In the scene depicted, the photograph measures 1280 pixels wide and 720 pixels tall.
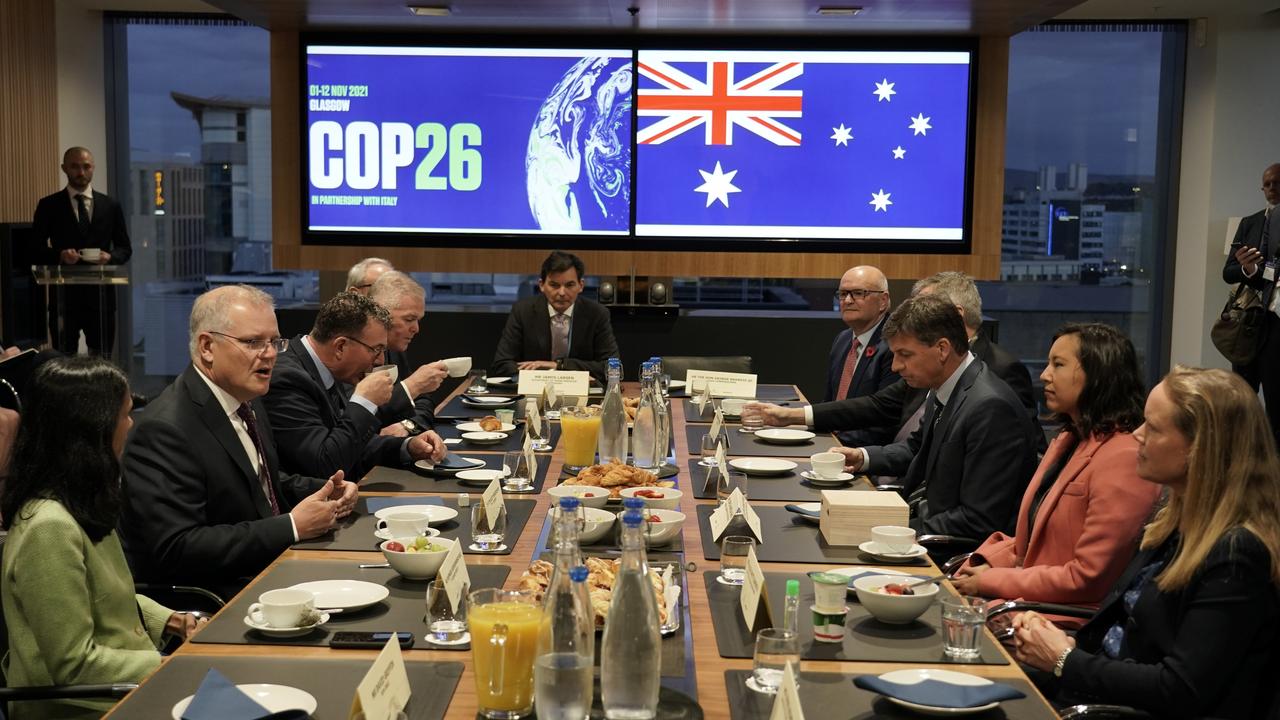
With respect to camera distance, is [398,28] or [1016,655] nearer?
[1016,655]

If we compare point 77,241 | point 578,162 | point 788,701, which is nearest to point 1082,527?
point 788,701

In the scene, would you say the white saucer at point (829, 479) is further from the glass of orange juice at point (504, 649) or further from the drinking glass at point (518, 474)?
the glass of orange juice at point (504, 649)

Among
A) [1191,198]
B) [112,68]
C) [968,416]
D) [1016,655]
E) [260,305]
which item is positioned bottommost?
[1016,655]

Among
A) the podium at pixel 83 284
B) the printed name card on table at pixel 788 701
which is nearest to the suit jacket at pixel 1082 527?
the printed name card on table at pixel 788 701

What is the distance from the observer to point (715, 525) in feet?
9.73

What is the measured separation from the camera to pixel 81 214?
28.4 ft

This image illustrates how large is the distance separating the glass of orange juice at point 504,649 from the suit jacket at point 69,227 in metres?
7.66

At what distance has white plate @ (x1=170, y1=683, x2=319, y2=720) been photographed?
1862 millimetres

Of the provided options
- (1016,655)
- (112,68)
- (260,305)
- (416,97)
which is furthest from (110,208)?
(1016,655)

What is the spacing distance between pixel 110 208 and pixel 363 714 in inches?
315

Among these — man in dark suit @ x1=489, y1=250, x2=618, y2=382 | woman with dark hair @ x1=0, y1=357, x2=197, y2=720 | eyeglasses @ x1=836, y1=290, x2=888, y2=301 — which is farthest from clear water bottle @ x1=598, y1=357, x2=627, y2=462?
man in dark suit @ x1=489, y1=250, x2=618, y2=382

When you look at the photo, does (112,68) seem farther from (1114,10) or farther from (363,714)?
(363,714)

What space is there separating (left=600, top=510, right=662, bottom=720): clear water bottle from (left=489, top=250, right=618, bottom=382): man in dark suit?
16.4 feet

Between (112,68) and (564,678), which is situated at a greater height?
(112,68)
